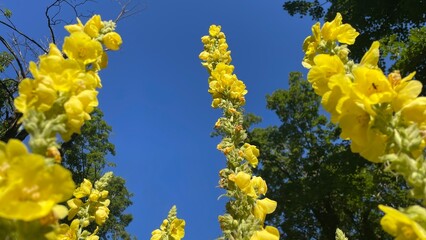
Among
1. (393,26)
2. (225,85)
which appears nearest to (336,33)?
(225,85)

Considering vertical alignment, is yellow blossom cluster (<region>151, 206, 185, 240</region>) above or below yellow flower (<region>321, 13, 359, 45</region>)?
below

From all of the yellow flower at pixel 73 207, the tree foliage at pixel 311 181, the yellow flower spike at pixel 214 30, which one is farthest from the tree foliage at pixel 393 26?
the yellow flower at pixel 73 207

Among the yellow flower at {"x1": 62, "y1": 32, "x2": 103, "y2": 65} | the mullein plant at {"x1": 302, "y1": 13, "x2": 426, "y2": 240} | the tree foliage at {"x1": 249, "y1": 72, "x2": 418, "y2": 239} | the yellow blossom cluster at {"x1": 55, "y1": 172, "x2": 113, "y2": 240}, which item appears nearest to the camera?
the mullein plant at {"x1": 302, "y1": 13, "x2": 426, "y2": 240}

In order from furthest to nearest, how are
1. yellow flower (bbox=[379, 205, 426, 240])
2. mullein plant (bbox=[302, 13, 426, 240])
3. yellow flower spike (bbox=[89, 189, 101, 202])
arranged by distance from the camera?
1. yellow flower spike (bbox=[89, 189, 101, 202])
2. mullein plant (bbox=[302, 13, 426, 240])
3. yellow flower (bbox=[379, 205, 426, 240])

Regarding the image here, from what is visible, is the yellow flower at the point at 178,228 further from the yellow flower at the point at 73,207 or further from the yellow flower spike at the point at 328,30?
the yellow flower spike at the point at 328,30

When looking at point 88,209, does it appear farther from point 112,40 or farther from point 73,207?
point 112,40

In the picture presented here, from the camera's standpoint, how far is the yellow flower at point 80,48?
70.1 inches

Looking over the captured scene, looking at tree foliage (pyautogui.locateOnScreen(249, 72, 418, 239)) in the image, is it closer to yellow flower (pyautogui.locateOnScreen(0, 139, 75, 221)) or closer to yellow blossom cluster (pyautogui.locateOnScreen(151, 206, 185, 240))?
yellow blossom cluster (pyautogui.locateOnScreen(151, 206, 185, 240))

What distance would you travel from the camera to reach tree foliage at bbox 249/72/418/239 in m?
20.0

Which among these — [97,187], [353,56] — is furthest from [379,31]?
[97,187]

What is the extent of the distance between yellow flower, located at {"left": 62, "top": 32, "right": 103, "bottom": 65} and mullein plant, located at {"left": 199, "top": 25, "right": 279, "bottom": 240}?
1592mm

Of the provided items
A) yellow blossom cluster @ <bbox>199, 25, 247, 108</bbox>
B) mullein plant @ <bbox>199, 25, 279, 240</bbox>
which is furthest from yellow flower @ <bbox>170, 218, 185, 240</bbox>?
yellow blossom cluster @ <bbox>199, 25, 247, 108</bbox>

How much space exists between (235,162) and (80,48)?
2.10 metres

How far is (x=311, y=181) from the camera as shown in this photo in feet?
68.4
